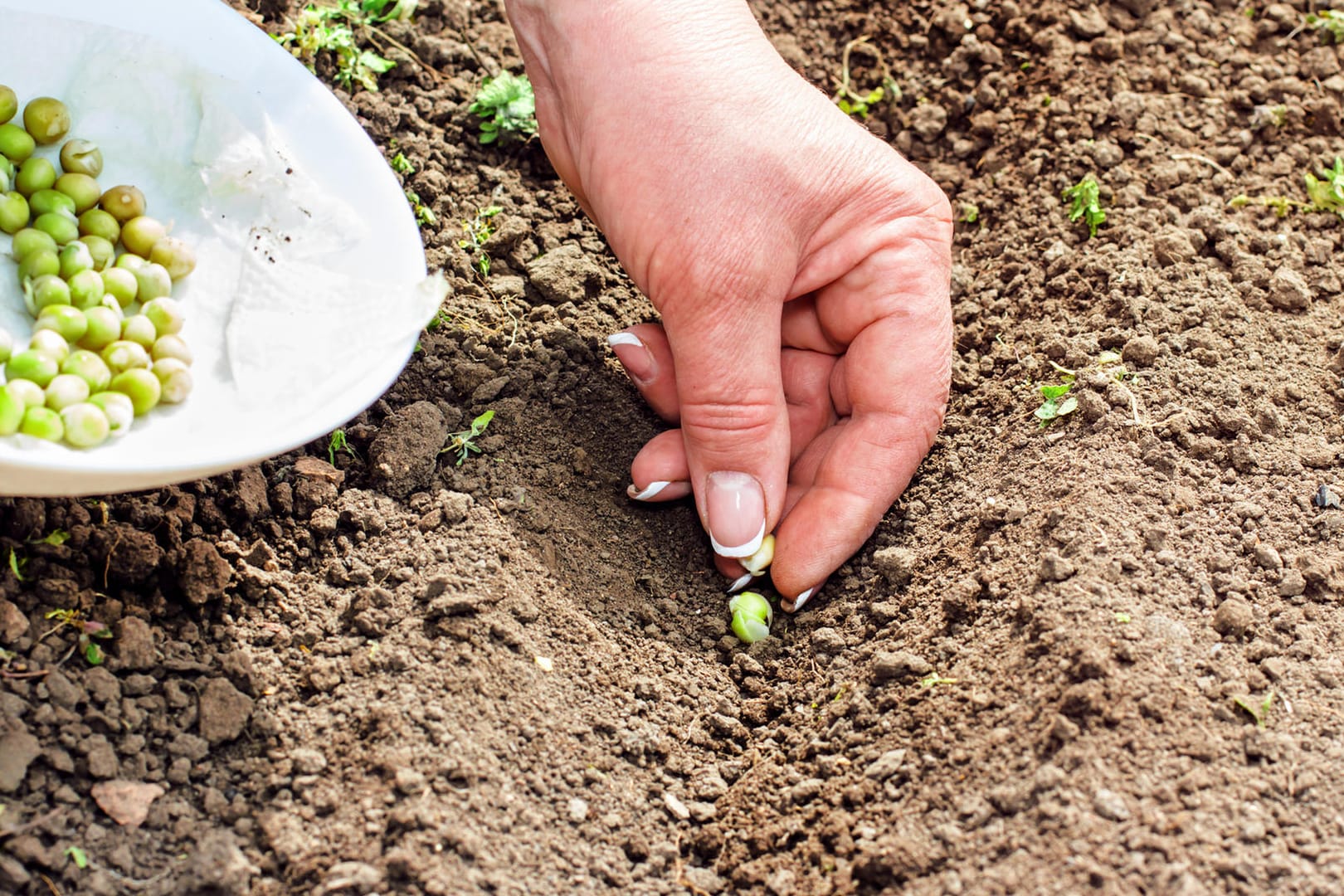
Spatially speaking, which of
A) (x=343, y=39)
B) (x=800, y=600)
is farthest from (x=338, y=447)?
(x=343, y=39)

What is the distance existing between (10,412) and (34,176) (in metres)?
0.83

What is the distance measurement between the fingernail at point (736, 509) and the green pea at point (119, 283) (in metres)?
1.49

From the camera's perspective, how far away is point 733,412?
111 inches

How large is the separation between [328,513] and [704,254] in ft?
3.85

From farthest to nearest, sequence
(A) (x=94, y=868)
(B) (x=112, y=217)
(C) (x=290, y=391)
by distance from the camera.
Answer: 1. (B) (x=112, y=217)
2. (C) (x=290, y=391)
3. (A) (x=94, y=868)

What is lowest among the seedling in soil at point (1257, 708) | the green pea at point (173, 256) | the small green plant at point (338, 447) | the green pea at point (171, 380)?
the seedling in soil at point (1257, 708)

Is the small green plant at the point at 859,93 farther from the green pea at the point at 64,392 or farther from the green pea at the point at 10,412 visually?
Result: the green pea at the point at 10,412

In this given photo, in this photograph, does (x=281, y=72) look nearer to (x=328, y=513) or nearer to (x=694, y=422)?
(x=328, y=513)

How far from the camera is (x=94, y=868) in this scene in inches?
86.8

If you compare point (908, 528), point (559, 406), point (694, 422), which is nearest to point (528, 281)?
point (559, 406)

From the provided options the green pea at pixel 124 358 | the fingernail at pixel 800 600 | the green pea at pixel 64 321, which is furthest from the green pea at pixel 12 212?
the fingernail at pixel 800 600

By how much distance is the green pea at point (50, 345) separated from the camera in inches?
94.0

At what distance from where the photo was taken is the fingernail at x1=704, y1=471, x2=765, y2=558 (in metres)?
2.89

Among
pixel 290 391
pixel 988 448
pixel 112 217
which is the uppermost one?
pixel 112 217
